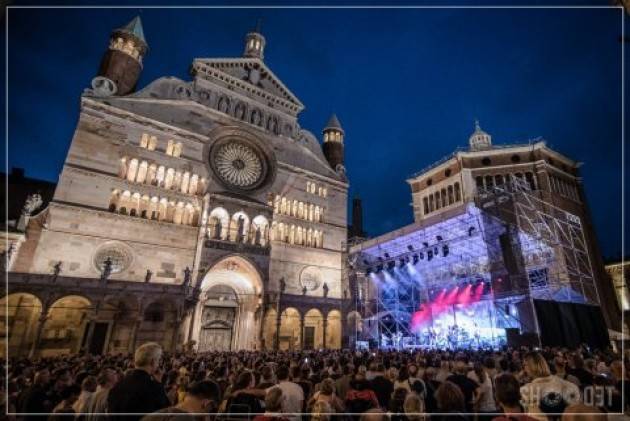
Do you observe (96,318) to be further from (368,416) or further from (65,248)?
(368,416)

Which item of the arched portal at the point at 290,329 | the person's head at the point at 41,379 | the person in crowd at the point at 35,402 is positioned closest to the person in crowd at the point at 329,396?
the person in crowd at the point at 35,402

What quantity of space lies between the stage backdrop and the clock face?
23.1 metres

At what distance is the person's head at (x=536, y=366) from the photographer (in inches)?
173

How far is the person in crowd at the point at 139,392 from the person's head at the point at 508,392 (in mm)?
3754

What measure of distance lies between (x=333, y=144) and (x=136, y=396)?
117 feet

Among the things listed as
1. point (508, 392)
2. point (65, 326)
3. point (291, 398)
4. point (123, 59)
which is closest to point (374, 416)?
point (508, 392)

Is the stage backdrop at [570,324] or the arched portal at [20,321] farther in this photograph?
the stage backdrop at [570,324]

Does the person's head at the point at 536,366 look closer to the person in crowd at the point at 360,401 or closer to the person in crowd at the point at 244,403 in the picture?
the person in crowd at the point at 360,401

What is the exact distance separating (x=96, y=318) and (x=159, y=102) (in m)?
16.8

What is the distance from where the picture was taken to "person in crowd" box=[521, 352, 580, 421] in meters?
4.11

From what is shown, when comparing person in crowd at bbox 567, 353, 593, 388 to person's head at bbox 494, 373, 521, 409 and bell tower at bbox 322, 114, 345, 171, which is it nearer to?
person's head at bbox 494, 373, 521, 409

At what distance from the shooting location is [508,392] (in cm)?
344

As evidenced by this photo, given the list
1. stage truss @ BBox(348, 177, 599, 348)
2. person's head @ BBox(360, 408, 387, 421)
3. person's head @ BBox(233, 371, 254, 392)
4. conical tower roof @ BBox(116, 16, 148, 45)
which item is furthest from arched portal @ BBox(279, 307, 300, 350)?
conical tower roof @ BBox(116, 16, 148, 45)

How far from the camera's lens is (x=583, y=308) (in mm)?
21047
